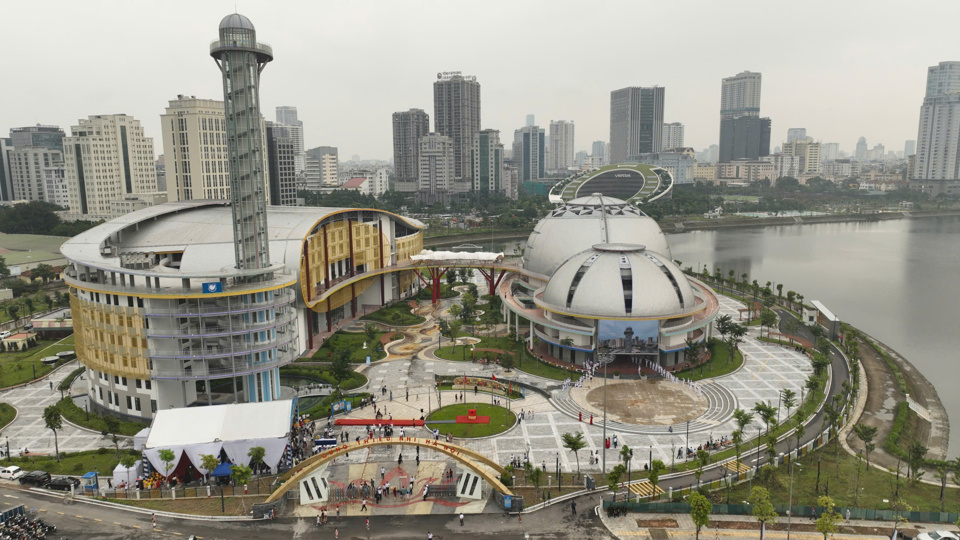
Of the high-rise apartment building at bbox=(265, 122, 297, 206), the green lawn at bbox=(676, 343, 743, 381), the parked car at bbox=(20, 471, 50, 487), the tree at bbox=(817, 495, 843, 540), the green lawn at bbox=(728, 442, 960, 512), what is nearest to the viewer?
the tree at bbox=(817, 495, 843, 540)

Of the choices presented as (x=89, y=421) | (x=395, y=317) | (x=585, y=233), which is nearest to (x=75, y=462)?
(x=89, y=421)

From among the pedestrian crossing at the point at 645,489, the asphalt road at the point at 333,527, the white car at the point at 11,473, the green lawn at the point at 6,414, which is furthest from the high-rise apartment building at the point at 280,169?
the pedestrian crossing at the point at 645,489

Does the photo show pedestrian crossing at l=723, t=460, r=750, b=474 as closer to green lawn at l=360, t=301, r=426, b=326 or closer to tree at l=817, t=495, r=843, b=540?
tree at l=817, t=495, r=843, b=540

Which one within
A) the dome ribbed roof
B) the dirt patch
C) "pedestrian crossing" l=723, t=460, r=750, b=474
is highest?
the dome ribbed roof

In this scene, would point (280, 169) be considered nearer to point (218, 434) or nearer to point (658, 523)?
point (218, 434)

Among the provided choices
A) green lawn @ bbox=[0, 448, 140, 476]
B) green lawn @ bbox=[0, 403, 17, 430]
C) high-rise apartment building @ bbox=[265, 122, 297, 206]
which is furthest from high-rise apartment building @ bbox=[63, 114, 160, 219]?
green lawn @ bbox=[0, 448, 140, 476]

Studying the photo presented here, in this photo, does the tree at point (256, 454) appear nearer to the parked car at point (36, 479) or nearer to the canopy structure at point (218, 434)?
the canopy structure at point (218, 434)
